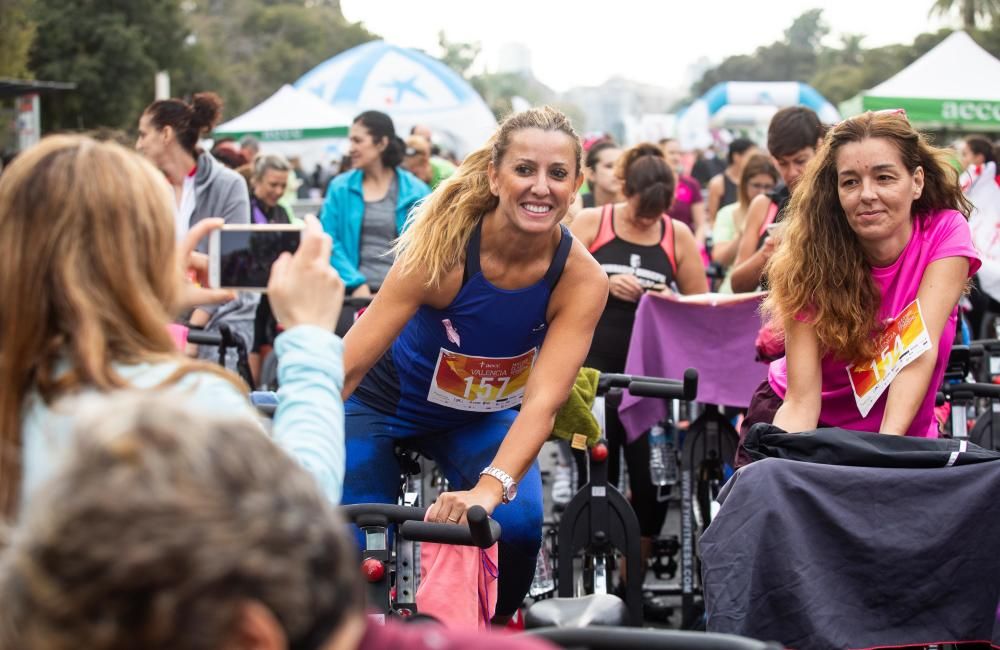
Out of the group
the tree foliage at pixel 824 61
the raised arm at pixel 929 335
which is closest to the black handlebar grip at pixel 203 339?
the raised arm at pixel 929 335

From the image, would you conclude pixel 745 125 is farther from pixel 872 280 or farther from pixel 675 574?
pixel 872 280

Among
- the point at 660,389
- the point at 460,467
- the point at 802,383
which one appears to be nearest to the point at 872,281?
the point at 802,383

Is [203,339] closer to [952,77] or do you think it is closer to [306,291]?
[306,291]

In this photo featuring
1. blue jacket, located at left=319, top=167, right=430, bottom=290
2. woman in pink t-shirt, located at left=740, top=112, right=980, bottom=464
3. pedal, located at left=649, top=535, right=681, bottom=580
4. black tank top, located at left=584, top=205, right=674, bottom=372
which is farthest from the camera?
blue jacket, located at left=319, top=167, right=430, bottom=290

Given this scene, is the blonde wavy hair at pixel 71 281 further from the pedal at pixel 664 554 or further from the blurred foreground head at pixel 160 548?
the pedal at pixel 664 554

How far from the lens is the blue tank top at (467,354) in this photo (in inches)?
176

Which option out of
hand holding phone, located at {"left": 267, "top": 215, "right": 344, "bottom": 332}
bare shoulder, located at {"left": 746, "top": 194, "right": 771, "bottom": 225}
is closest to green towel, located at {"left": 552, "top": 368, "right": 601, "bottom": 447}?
bare shoulder, located at {"left": 746, "top": 194, "right": 771, "bottom": 225}

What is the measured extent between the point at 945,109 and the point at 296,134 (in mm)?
10377

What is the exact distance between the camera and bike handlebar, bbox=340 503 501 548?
3283 millimetres

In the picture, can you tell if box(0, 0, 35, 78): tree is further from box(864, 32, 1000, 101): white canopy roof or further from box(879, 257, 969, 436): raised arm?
box(879, 257, 969, 436): raised arm

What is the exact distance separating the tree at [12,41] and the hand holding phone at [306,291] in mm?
31843

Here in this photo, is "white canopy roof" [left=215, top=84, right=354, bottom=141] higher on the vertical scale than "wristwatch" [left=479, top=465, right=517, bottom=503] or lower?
higher

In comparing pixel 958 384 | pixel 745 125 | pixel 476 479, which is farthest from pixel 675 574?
pixel 745 125

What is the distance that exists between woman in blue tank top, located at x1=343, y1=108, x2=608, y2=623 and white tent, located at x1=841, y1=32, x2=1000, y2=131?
51.8 ft
